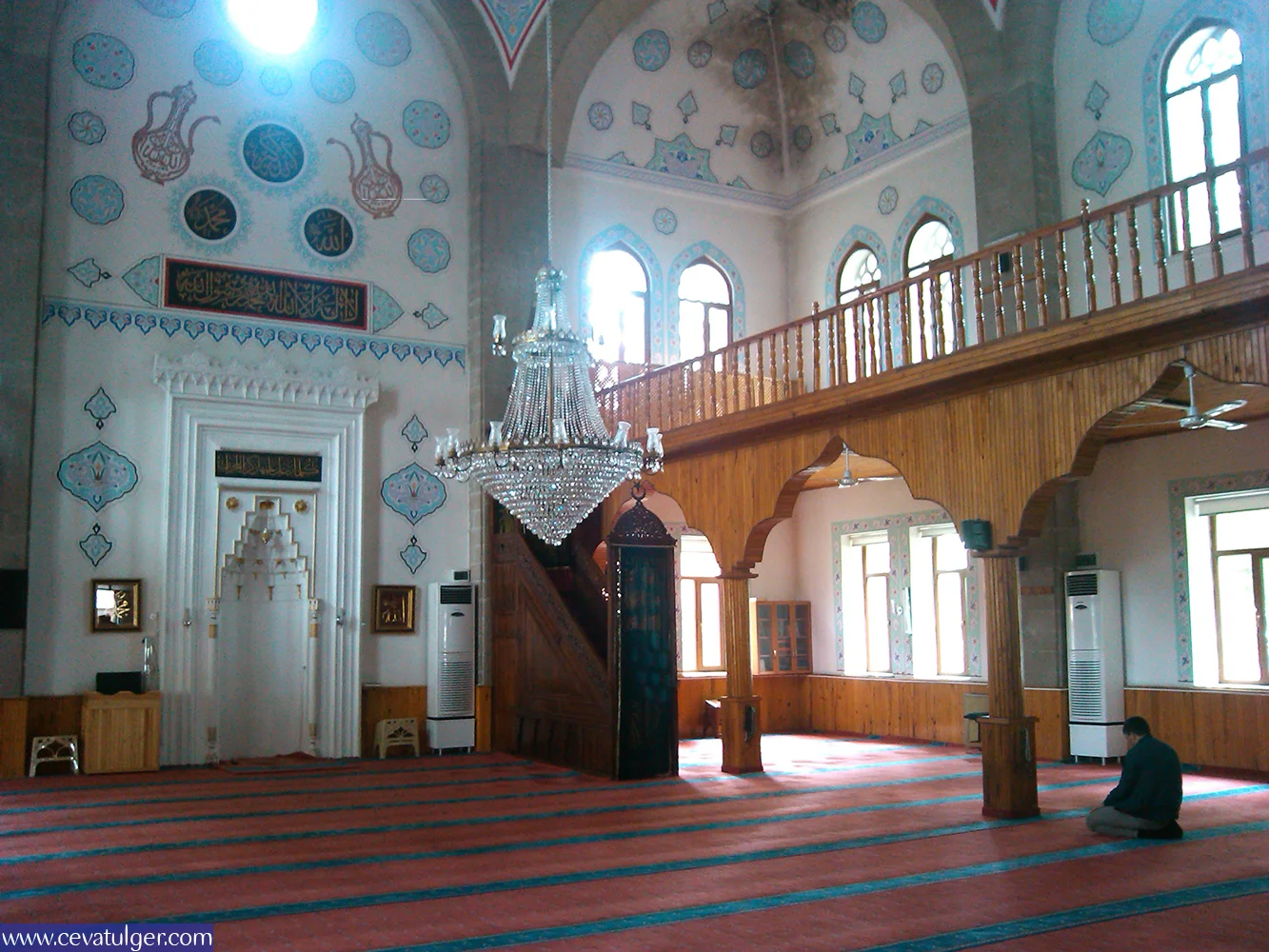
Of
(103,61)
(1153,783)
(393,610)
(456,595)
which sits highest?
(103,61)

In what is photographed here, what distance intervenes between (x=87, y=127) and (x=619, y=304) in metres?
4.47

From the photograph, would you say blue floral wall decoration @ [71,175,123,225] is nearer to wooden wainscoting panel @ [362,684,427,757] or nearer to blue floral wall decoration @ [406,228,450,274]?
blue floral wall decoration @ [406,228,450,274]

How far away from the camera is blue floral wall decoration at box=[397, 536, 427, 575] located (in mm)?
9344

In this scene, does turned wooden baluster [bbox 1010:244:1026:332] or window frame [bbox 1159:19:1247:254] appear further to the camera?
window frame [bbox 1159:19:1247:254]

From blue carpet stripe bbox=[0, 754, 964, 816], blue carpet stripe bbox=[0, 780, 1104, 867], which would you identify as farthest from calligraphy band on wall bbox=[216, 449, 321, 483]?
blue carpet stripe bbox=[0, 780, 1104, 867]

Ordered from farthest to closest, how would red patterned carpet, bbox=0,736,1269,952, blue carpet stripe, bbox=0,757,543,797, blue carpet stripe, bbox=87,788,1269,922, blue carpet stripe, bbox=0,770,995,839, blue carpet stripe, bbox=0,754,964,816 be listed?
blue carpet stripe, bbox=0,757,543,797 → blue carpet stripe, bbox=0,754,964,816 → blue carpet stripe, bbox=0,770,995,839 → blue carpet stripe, bbox=87,788,1269,922 → red patterned carpet, bbox=0,736,1269,952

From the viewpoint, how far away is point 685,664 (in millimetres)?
10766

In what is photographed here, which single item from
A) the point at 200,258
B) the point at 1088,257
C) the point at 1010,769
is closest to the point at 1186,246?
the point at 1088,257

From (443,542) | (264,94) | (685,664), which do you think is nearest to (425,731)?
(443,542)

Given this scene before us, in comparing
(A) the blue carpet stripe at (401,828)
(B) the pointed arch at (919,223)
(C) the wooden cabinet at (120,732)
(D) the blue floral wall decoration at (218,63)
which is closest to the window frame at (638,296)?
(B) the pointed arch at (919,223)

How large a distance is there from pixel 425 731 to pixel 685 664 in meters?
2.60

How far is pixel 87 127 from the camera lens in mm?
8508

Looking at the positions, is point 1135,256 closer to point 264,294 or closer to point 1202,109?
point 1202,109

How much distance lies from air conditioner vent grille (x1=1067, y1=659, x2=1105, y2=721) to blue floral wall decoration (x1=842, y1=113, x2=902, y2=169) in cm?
473
